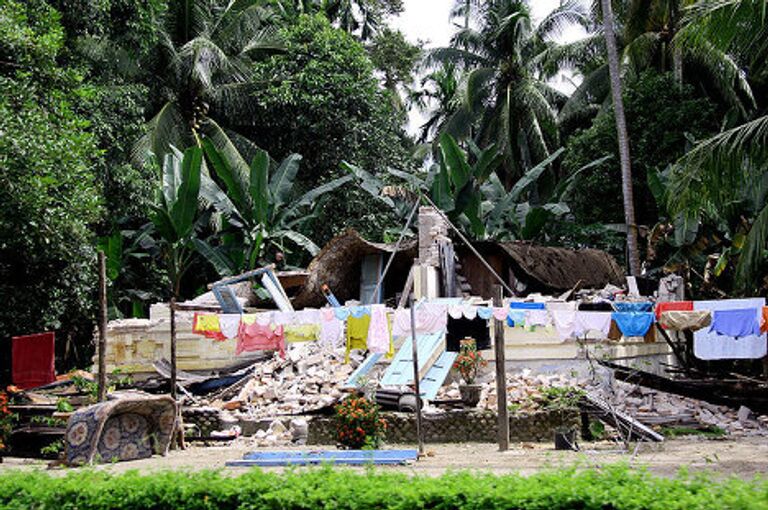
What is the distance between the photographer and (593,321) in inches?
559

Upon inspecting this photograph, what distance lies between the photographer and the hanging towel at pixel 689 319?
13859 millimetres

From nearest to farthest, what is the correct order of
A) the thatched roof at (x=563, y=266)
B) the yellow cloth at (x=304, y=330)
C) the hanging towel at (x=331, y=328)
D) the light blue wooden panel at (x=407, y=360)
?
the hanging towel at (x=331, y=328)
the yellow cloth at (x=304, y=330)
the light blue wooden panel at (x=407, y=360)
the thatched roof at (x=563, y=266)

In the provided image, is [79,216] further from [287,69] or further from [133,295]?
[287,69]

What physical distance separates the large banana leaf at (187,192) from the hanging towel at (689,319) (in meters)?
10.8

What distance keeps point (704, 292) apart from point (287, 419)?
32.3 feet

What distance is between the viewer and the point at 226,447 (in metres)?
16.1

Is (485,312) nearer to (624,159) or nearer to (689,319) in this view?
(689,319)

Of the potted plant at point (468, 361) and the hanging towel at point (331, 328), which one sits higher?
the hanging towel at point (331, 328)

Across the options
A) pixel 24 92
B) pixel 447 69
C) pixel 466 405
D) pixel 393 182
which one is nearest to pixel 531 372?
pixel 466 405

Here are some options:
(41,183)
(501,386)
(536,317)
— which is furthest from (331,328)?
(41,183)

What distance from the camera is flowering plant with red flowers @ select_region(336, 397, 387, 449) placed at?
14.0m

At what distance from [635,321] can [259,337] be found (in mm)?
6216

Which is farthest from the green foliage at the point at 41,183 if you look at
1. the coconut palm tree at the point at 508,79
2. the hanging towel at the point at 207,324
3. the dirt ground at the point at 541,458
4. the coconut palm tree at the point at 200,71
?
the coconut palm tree at the point at 508,79

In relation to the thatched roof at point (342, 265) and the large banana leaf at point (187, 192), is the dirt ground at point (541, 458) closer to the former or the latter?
the thatched roof at point (342, 265)
